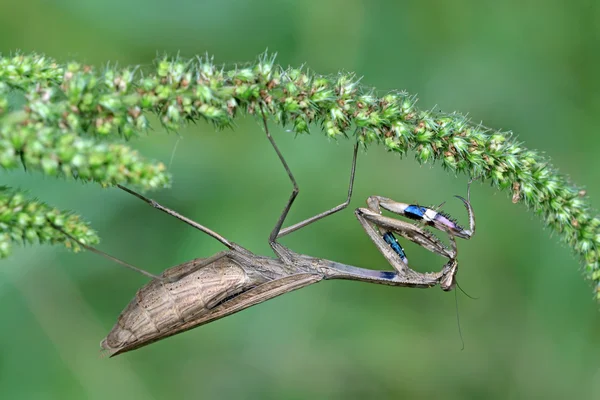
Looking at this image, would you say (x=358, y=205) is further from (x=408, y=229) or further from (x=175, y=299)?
(x=175, y=299)

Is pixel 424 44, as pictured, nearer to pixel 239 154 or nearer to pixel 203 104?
pixel 239 154

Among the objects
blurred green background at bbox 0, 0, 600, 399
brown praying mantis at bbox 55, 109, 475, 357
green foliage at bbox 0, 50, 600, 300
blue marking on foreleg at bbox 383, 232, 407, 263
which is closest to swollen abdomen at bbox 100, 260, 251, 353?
brown praying mantis at bbox 55, 109, 475, 357

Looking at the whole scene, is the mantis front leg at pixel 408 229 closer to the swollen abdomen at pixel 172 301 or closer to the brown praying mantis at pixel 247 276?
the brown praying mantis at pixel 247 276

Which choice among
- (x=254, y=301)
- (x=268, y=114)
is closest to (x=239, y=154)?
(x=254, y=301)

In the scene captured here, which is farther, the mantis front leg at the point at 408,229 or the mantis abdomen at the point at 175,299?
the mantis abdomen at the point at 175,299

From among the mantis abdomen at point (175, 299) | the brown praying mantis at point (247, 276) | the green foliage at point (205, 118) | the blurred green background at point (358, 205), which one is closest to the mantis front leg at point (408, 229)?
the brown praying mantis at point (247, 276)

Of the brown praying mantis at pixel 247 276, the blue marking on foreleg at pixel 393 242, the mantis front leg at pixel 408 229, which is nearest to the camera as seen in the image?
the mantis front leg at pixel 408 229
